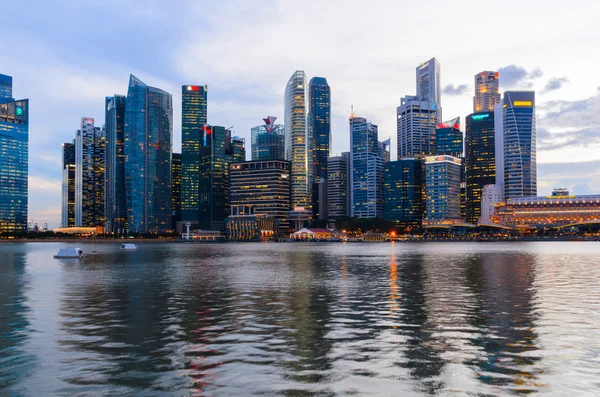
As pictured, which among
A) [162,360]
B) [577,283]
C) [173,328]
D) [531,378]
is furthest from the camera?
[577,283]

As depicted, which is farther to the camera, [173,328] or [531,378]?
[173,328]


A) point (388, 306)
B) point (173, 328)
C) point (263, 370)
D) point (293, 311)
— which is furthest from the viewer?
point (388, 306)

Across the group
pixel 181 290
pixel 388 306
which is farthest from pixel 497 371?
pixel 181 290

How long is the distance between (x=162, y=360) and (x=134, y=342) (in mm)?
4854

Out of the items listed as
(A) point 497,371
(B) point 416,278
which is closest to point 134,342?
(A) point 497,371

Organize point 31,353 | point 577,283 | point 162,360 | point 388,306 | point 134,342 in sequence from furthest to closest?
point 577,283, point 388,306, point 134,342, point 31,353, point 162,360

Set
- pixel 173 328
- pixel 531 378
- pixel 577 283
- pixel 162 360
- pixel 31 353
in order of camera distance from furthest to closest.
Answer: pixel 577 283 → pixel 173 328 → pixel 31 353 → pixel 162 360 → pixel 531 378

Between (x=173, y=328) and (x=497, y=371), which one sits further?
(x=173, y=328)

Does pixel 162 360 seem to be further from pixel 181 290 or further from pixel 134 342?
pixel 181 290

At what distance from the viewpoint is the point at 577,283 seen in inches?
2409

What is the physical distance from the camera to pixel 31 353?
85.7ft

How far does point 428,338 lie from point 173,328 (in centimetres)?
1507

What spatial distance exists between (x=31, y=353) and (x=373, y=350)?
16.5m

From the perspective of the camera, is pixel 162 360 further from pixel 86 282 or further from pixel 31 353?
pixel 86 282
